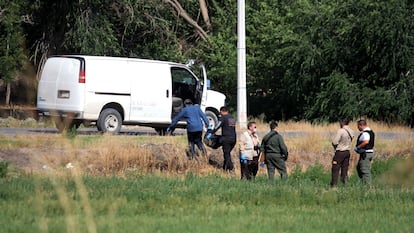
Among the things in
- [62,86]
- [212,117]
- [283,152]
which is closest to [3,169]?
[283,152]

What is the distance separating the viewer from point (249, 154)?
19453mm

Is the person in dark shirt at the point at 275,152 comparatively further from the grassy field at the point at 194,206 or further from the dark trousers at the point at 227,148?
the dark trousers at the point at 227,148

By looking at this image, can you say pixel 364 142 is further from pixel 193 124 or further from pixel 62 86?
pixel 62 86

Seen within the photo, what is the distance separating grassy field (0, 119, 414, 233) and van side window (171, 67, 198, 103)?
5.93 metres

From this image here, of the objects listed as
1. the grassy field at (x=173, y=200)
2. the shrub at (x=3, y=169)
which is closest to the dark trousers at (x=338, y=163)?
the grassy field at (x=173, y=200)

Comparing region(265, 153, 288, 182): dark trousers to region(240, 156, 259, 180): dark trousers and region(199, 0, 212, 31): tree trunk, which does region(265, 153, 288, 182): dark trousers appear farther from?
region(199, 0, 212, 31): tree trunk

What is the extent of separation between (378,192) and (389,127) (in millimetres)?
18868

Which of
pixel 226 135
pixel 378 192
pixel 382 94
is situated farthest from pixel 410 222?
pixel 382 94

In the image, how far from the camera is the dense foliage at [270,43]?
3719 centimetres

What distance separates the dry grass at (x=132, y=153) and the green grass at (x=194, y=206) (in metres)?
4.27

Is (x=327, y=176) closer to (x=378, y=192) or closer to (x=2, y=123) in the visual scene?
(x=378, y=192)

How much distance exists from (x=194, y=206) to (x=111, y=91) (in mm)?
12735

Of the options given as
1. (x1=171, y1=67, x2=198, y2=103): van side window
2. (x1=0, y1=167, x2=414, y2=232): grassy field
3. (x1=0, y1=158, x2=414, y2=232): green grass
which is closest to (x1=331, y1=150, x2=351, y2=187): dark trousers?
(x1=0, y1=167, x2=414, y2=232): grassy field

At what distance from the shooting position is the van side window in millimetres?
27641
